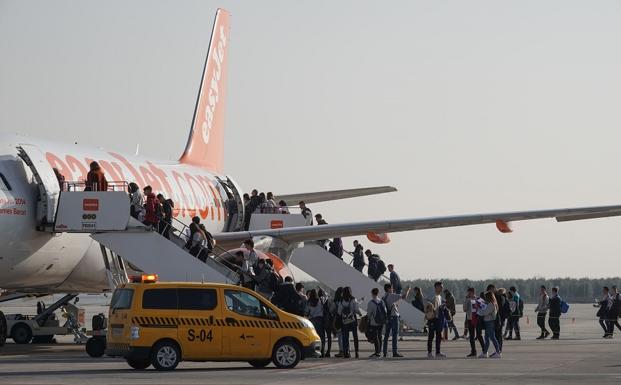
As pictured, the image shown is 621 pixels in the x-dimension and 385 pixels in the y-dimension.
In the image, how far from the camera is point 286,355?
75.1 ft

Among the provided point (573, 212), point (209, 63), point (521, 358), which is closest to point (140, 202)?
point (521, 358)

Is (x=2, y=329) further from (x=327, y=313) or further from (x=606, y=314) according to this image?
(x=606, y=314)

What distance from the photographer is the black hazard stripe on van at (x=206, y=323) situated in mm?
22047

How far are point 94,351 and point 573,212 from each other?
13.4m

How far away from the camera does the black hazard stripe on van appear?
22.0 metres

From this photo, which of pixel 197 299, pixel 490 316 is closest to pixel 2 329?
pixel 197 299

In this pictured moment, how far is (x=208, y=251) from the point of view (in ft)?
92.5

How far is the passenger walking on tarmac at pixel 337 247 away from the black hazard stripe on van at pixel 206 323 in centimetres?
1480

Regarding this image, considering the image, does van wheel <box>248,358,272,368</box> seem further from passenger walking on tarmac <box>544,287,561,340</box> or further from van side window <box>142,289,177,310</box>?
passenger walking on tarmac <box>544,287,561,340</box>

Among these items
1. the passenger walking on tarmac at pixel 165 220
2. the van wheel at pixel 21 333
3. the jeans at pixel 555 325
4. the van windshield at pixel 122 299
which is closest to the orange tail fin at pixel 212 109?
the van wheel at pixel 21 333

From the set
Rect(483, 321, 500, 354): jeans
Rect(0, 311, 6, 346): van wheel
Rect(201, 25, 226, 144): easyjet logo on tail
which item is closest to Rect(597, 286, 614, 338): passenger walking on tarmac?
Rect(483, 321, 500, 354): jeans

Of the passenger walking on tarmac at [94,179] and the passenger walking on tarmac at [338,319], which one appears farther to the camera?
the passenger walking on tarmac at [94,179]

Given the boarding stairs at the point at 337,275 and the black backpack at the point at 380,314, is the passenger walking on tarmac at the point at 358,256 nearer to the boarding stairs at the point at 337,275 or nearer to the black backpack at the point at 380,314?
the boarding stairs at the point at 337,275

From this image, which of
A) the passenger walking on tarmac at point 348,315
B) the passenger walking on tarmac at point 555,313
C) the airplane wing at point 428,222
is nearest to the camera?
the passenger walking on tarmac at point 348,315
